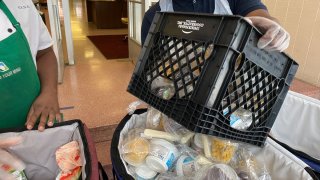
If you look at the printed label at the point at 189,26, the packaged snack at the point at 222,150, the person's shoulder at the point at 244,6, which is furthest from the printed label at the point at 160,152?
the person's shoulder at the point at 244,6

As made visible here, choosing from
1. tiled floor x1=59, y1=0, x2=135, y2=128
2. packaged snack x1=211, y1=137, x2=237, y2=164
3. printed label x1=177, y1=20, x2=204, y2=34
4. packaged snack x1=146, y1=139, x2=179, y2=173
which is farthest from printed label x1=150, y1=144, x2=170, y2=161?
tiled floor x1=59, y1=0, x2=135, y2=128

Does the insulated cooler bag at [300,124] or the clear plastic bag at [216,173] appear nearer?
the clear plastic bag at [216,173]

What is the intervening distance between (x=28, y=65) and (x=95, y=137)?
0.96 meters

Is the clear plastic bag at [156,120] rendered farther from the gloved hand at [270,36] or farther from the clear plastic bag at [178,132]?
the gloved hand at [270,36]

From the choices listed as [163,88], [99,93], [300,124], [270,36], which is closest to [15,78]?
[163,88]

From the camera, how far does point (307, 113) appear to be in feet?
2.84

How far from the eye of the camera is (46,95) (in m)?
0.85

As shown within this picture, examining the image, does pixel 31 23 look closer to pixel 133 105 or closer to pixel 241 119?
pixel 133 105

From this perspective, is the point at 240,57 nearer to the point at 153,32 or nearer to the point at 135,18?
the point at 153,32

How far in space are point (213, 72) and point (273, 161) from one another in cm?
32

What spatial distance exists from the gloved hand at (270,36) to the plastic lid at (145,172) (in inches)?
14.8

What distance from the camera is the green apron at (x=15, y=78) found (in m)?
0.76

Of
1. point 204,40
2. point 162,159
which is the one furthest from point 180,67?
point 162,159

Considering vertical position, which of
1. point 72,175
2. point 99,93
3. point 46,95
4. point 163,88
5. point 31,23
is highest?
point 31,23
